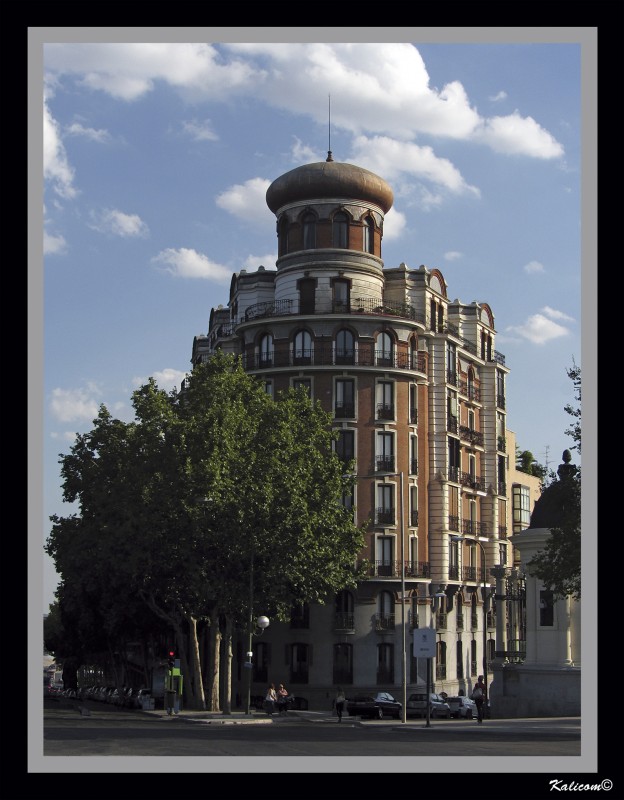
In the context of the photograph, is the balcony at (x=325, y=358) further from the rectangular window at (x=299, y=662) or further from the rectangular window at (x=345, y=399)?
the rectangular window at (x=299, y=662)

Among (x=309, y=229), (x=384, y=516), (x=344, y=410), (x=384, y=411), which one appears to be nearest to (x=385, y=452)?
(x=384, y=411)

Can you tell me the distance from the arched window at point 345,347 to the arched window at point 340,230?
201 inches

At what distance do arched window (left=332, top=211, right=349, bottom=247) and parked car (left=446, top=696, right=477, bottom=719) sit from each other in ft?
91.0

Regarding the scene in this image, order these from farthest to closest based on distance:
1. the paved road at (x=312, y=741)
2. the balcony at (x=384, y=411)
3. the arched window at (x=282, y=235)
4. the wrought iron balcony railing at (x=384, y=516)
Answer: the arched window at (x=282, y=235), the balcony at (x=384, y=411), the wrought iron balcony railing at (x=384, y=516), the paved road at (x=312, y=741)

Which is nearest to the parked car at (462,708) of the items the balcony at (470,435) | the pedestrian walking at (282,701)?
the pedestrian walking at (282,701)

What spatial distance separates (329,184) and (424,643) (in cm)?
3509

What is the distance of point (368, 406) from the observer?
235 feet

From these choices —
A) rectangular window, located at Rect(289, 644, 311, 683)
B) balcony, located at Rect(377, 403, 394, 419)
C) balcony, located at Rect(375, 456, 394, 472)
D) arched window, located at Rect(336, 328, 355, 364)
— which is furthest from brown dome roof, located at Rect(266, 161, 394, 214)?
rectangular window, located at Rect(289, 644, 311, 683)

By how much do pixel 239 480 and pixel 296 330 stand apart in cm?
2030

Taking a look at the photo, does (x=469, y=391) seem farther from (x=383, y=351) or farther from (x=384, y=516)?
(x=384, y=516)

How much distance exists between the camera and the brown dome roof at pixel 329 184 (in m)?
71.8

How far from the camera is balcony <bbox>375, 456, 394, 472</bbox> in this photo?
7119 centimetres
